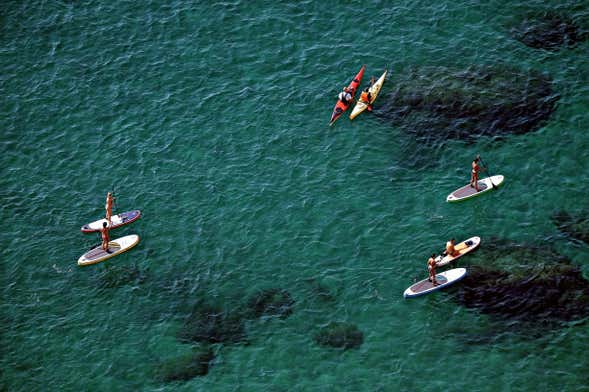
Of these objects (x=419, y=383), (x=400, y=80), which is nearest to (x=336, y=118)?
(x=400, y=80)

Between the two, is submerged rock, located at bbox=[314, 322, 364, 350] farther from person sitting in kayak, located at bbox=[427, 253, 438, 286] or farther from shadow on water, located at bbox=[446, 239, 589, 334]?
shadow on water, located at bbox=[446, 239, 589, 334]

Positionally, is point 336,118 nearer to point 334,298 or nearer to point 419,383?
point 334,298

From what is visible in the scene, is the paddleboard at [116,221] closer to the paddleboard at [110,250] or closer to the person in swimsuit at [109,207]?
the person in swimsuit at [109,207]

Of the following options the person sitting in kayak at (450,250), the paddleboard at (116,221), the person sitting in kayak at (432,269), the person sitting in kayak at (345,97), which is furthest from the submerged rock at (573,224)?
the paddleboard at (116,221)

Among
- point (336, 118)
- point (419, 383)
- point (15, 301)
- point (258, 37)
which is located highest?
point (258, 37)

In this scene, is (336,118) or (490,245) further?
(336,118)

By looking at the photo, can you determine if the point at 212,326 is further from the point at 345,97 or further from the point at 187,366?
the point at 345,97
